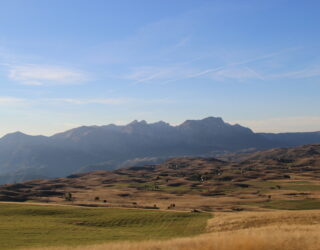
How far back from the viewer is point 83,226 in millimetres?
51250

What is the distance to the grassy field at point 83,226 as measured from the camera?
123 feet

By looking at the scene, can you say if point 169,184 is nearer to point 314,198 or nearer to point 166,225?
point 314,198

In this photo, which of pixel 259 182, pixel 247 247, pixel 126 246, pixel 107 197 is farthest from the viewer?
pixel 259 182

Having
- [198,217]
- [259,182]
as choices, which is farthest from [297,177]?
[198,217]

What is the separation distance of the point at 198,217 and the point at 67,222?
20730 mm

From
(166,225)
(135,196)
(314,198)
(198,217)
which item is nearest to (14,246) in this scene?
(166,225)

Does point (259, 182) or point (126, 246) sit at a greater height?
point (126, 246)

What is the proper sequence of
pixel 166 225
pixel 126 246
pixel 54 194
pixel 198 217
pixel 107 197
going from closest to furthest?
1. pixel 126 246
2. pixel 166 225
3. pixel 198 217
4. pixel 107 197
5. pixel 54 194

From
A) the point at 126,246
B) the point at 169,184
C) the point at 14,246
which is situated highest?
the point at 126,246

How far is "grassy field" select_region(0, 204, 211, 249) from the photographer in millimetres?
37594

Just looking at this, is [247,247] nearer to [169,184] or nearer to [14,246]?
[14,246]

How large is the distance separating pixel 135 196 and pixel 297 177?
90305 millimetres

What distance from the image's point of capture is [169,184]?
186 metres

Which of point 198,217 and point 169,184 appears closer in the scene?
point 198,217
